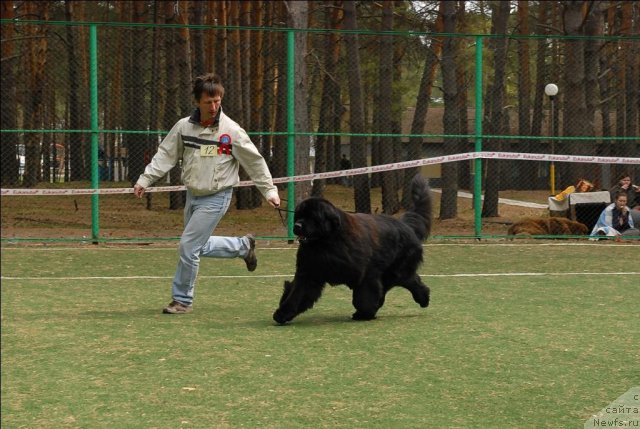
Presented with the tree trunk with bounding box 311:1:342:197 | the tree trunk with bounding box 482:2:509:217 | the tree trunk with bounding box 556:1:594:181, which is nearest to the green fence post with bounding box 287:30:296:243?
the tree trunk with bounding box 311:1:342:197

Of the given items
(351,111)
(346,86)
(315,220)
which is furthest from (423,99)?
(315,220)

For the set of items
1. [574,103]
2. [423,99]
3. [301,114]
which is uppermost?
[423,99]

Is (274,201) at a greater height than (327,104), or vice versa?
(327,104)

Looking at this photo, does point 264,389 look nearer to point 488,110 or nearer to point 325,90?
point 325,90

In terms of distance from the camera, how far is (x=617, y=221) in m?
14.5

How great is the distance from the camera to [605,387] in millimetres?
5367

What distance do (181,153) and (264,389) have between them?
3053 millimetres

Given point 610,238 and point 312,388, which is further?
point 610,238

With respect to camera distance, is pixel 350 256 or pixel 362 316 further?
pixel 362 316

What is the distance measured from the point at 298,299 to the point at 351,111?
1207cm

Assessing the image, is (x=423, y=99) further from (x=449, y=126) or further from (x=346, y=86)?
(x=449, y=126)

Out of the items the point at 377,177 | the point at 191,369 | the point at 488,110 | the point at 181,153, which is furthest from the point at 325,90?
the point at 191,369

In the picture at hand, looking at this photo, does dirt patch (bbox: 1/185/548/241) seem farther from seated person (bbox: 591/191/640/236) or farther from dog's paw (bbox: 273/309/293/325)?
dog's paw (bbox: 273/309/293/325)

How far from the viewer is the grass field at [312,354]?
4.80 metres
